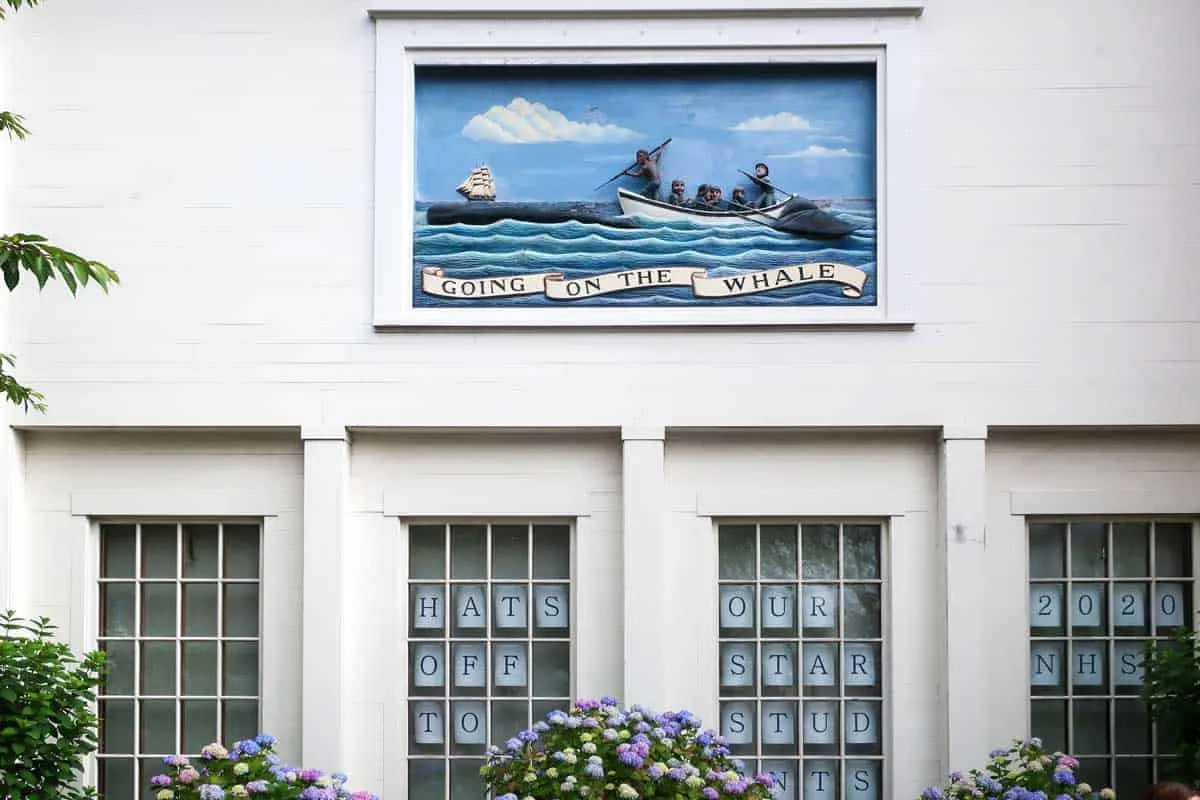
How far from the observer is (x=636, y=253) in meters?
8.58

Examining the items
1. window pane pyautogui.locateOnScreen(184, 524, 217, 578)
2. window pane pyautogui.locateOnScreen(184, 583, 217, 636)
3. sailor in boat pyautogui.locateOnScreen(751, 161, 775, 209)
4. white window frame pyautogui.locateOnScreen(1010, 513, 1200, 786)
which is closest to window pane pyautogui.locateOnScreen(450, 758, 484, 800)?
window pane pyautogui.locateOnScreen(184, 583, 217, 636)

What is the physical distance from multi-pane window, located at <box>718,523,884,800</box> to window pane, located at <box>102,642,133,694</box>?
3.87 metres

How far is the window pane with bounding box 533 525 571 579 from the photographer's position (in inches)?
347

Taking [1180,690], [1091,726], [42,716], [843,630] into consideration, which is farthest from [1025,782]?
[42,716]

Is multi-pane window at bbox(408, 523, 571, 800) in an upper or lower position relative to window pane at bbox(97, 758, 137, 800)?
upper

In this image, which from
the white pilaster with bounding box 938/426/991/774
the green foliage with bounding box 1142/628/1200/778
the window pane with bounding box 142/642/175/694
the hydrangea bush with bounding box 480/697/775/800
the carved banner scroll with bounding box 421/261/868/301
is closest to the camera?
the hydrangea bush with bounding box 480/697/775/800

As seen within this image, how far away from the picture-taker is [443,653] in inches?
346

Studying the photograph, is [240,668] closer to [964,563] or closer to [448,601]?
[448,601]

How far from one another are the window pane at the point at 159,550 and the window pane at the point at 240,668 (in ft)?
2.11

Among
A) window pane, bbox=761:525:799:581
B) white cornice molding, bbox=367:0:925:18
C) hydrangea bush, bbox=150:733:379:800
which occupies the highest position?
white cornice molding, bbox=367:0:925:18

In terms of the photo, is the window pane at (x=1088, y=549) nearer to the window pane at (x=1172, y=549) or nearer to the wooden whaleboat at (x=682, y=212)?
the window pane at (x=1172, y=549)

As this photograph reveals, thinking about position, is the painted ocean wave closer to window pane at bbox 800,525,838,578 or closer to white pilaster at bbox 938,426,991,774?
white pilaster at bbox 938,426,991,774

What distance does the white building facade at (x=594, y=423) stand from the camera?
8.49 metres

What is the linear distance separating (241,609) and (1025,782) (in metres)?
4.96
